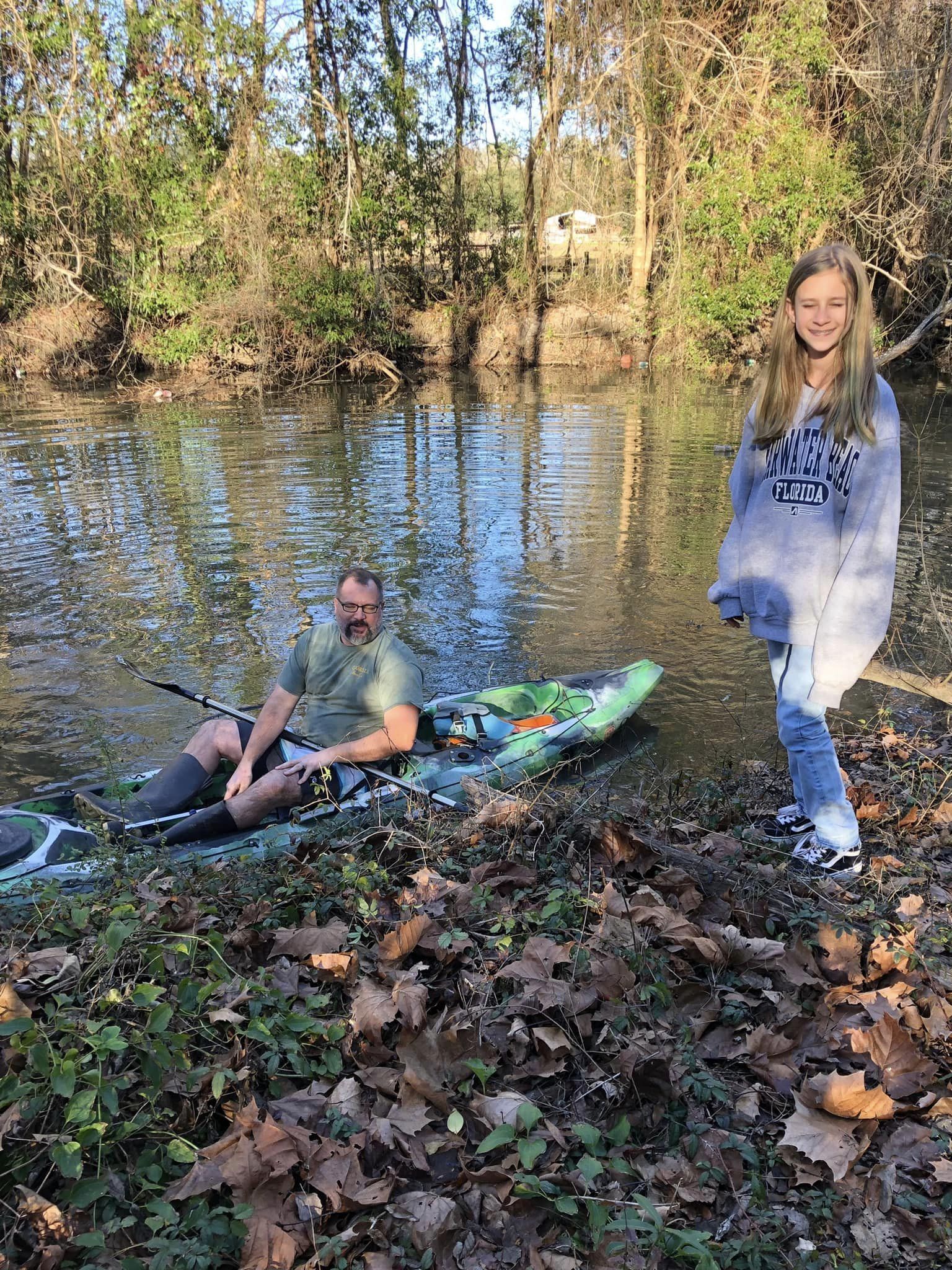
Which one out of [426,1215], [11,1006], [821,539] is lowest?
[426,1215]

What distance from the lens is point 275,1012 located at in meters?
2.65

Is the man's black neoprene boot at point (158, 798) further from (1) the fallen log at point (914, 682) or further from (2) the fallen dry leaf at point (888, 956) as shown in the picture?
(1) the fallen log at point (914, 682)

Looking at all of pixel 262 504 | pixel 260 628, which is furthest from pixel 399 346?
pixel 260 628

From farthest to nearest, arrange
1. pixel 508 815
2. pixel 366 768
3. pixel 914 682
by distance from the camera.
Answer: pixel 914 682, pixel 366 768, pixel 508 815

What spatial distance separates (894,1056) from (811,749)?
121 cm

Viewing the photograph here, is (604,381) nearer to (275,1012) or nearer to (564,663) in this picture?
(564,663)

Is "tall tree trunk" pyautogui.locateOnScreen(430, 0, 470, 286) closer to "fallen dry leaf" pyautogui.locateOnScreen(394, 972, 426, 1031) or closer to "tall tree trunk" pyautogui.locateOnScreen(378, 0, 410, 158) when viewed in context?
"tall tree trunk" pyautogui.locateOnScreen(378, 0, 410, 158)

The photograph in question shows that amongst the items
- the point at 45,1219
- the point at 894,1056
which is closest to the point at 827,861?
the point at 894,1056

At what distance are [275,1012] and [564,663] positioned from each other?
547 cm

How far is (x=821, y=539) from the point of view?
3.33 meters

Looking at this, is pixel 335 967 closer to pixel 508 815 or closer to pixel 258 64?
pixel 508 815

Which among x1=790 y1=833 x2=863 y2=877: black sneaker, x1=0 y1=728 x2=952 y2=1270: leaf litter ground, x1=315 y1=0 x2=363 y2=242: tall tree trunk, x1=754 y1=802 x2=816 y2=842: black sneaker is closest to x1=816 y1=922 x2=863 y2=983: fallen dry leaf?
x1=0 y1=728 x2=952 y2=1270: leaf litter ground

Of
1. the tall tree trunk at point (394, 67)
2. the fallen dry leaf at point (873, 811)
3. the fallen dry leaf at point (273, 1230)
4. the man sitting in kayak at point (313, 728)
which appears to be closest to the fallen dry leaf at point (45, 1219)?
the fallen dry leaf at point (273, 1230)

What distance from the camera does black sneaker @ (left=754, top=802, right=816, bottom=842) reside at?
3793 millimetres
